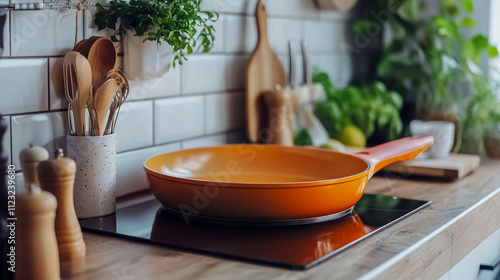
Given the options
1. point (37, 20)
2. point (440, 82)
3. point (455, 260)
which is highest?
point (37, 20)

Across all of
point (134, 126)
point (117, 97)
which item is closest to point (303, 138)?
point (134, 126)

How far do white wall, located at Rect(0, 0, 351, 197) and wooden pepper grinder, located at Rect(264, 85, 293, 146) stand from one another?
0.23ft

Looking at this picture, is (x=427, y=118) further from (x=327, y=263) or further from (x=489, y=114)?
(x=327, y=263)

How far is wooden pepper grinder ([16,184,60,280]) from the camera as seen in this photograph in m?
0.67

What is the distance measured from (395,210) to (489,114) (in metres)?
0.75

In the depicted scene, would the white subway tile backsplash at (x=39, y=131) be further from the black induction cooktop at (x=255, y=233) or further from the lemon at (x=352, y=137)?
the lemon at (x=352, y=137)

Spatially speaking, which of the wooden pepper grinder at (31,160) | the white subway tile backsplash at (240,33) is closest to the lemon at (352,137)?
the white subway tile backsplash at (240,33)

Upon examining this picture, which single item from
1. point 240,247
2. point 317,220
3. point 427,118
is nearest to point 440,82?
point 427,118

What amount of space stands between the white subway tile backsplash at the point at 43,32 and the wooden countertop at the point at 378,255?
28 cm

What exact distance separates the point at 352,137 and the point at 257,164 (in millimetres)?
460

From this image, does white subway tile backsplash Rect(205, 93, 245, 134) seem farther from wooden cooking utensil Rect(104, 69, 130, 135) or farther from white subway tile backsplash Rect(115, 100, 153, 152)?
wooden cooking utensil Rect(104, 69, 130, 135)

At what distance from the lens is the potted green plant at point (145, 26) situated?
106 centimetres

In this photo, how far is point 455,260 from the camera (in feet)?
3.26

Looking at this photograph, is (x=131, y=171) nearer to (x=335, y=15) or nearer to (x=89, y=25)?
(x=89, y=25)
